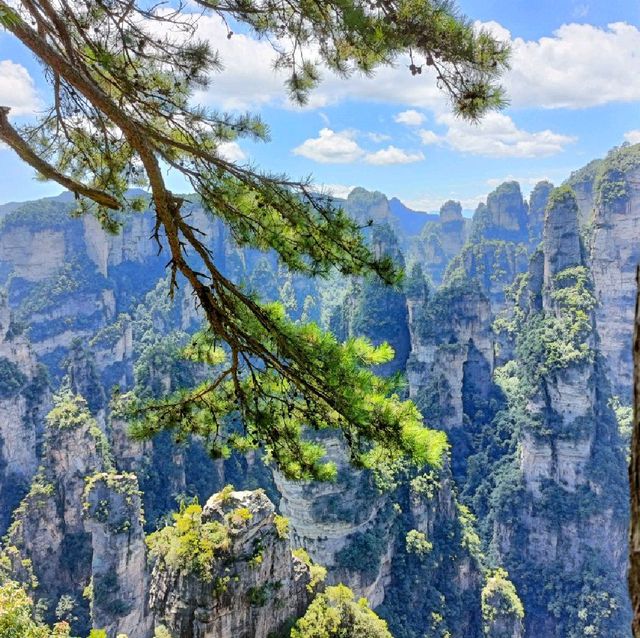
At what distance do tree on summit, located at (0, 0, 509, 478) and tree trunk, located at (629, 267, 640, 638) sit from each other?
6.56 ft

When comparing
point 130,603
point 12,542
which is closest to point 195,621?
point 130,603

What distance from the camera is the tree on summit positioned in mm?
3057

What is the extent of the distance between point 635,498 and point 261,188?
314 centimetres

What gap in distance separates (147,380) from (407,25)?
27.2m

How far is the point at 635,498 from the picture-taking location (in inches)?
50.1

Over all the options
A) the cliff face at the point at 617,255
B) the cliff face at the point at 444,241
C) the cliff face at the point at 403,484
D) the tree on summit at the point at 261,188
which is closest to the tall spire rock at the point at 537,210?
the cliff face at the point at 444,241

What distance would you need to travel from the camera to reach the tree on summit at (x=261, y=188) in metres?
3.06

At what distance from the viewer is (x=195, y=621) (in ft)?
29.6

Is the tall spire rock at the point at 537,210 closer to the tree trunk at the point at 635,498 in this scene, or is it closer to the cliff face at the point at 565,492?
the cliff face at the point at 565,492

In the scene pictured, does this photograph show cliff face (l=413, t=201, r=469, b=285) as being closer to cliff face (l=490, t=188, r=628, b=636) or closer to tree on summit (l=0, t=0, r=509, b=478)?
cliff face (l=490, t=188, r=628, b=636)

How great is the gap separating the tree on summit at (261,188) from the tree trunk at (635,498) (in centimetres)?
200

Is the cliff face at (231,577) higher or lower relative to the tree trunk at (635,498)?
lower

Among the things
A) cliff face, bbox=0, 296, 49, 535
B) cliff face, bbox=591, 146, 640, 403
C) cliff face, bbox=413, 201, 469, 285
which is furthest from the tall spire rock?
cliff face, bbox=0, 296, 49, 535

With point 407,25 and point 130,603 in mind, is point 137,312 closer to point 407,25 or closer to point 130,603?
point 130,603
